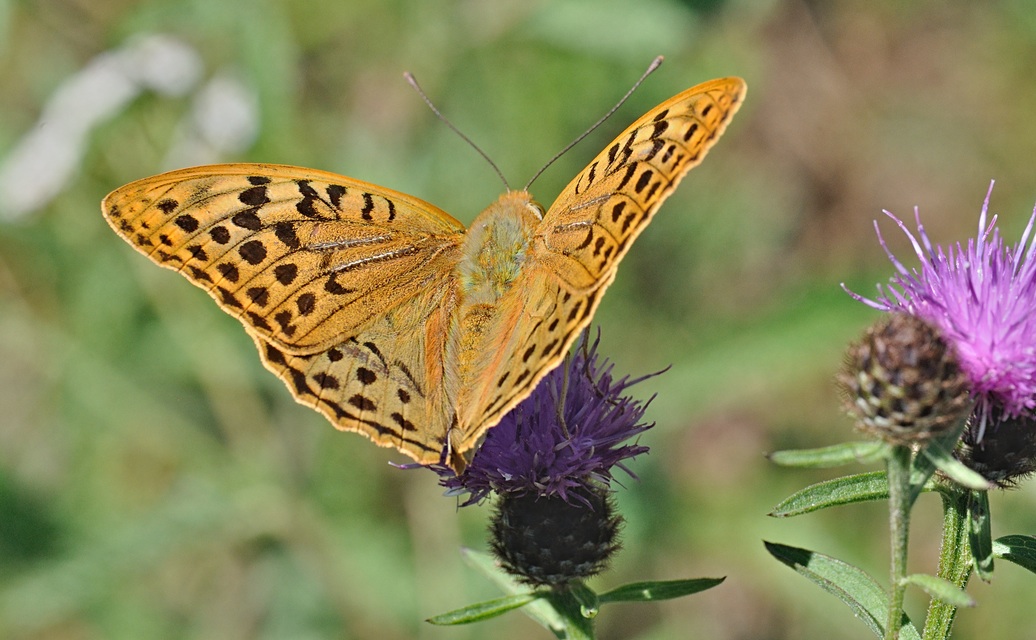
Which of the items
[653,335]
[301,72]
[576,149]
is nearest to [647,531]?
[653,335]

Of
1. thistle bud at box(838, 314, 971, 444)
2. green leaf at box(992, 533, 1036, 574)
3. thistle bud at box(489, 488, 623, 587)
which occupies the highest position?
thistle bud at box(838, 314, 971, 444)

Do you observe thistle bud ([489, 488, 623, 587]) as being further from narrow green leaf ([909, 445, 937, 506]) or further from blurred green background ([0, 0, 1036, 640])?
blurred green background ([0, 0, 1036, 640])

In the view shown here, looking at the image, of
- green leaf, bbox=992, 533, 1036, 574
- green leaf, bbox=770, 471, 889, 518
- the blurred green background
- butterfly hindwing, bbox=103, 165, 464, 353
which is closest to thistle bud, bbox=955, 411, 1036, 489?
green leaf, bbox=992, 533, 1036, 574

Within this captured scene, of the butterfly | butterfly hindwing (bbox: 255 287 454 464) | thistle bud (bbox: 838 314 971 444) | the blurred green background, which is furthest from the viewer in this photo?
the blurred green background

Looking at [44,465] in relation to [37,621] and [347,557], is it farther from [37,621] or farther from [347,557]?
[347,557]

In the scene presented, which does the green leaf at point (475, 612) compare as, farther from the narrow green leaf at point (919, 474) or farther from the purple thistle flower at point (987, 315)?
the purple thistle flower at point (987, 315)

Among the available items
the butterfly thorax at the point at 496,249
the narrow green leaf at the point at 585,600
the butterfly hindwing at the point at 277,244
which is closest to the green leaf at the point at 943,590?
the narrow green leaf at the point at 585,600
